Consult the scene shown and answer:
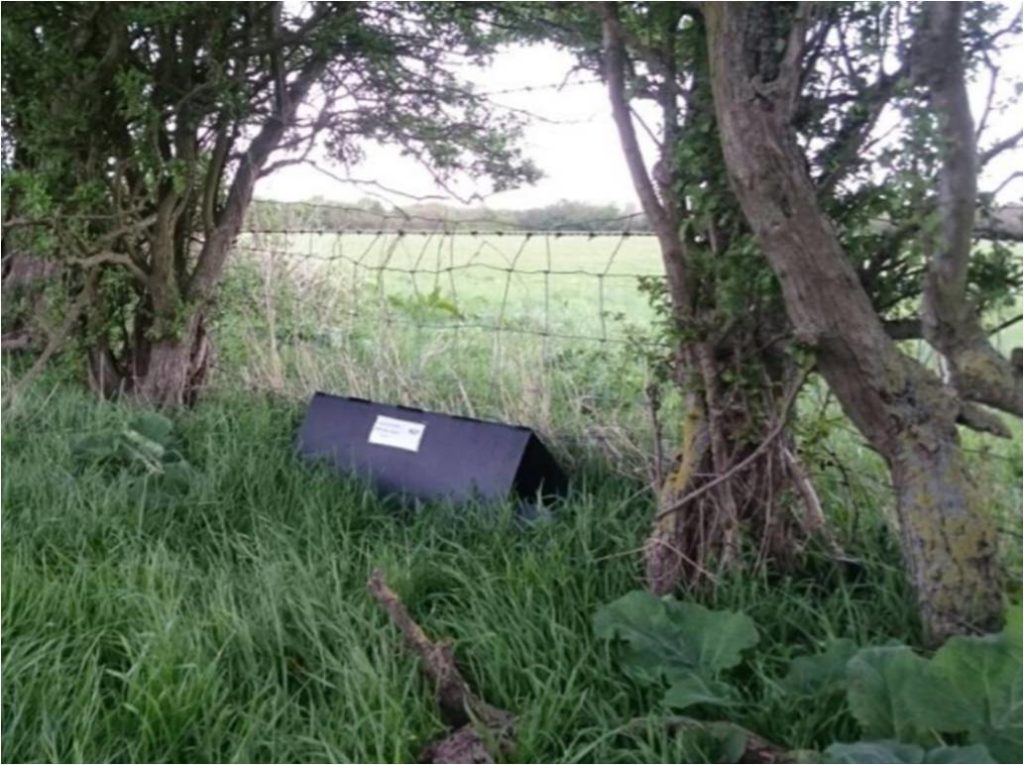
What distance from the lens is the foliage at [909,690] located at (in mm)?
1456

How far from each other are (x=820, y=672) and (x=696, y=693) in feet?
0.74

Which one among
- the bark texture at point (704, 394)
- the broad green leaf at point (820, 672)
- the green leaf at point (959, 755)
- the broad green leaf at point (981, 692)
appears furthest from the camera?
the bark texture at point (704, 394)

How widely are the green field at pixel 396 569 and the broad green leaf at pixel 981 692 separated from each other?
19 cm

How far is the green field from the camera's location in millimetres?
1761

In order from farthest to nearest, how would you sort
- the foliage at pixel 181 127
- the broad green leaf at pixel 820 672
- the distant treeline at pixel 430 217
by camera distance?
the foliage at pixel 181 127
the distant treeline at pixel 430 217
the broad green leaf at pixel 820 672

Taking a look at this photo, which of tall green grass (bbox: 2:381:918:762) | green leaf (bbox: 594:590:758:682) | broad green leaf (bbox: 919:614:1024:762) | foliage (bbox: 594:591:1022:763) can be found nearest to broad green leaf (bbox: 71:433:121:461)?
tall green grass (bbox: 2:381:918:762)

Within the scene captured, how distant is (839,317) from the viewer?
1.82 meters

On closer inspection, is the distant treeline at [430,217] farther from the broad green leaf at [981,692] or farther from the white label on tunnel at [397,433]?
the broad green leaf at [981,692]

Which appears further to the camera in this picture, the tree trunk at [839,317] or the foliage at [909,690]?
the tree trunk at [839,317]

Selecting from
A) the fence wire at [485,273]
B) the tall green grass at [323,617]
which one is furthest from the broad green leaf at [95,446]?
the fence wire at [485,273]

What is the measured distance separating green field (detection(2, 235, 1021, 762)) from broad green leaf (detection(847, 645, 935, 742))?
12 centimetres

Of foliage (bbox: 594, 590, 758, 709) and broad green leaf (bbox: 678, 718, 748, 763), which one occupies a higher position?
foliage (bbox: 594, 590, 758, 709)

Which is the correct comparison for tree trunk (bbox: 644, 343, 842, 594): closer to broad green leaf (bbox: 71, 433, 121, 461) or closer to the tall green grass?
the tall green grass

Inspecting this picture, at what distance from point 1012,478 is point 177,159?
9.90ft
